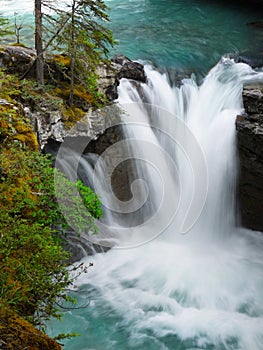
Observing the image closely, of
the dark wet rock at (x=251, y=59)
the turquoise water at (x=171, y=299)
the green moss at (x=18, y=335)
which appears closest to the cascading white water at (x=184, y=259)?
the turquoise water at (x=171, y=299)

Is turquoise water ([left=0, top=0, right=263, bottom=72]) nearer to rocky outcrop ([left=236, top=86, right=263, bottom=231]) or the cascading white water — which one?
the cascading white water

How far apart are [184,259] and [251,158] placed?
334cm

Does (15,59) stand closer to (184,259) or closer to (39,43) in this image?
(39,43)

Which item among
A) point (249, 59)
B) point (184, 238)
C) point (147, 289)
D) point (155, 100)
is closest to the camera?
point (147, 289)

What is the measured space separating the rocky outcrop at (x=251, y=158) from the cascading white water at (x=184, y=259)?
301mm

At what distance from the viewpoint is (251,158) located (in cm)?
1013

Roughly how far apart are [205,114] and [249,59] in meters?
4.00

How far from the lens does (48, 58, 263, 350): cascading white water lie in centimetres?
727

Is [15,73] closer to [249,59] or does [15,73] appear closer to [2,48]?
[2,48]

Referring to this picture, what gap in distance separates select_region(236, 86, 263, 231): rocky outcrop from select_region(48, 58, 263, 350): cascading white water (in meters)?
0.30

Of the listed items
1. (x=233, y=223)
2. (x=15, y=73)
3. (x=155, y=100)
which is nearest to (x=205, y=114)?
(x=155, y=100)

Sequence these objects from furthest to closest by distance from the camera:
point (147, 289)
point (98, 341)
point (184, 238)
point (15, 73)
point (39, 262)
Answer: point (184, 238) → point (15, 73) → point (147, 289) → point (98, 341) → point (39, 262)

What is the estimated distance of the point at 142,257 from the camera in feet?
31.3

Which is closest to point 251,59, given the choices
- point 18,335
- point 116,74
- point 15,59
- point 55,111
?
point 116,74
